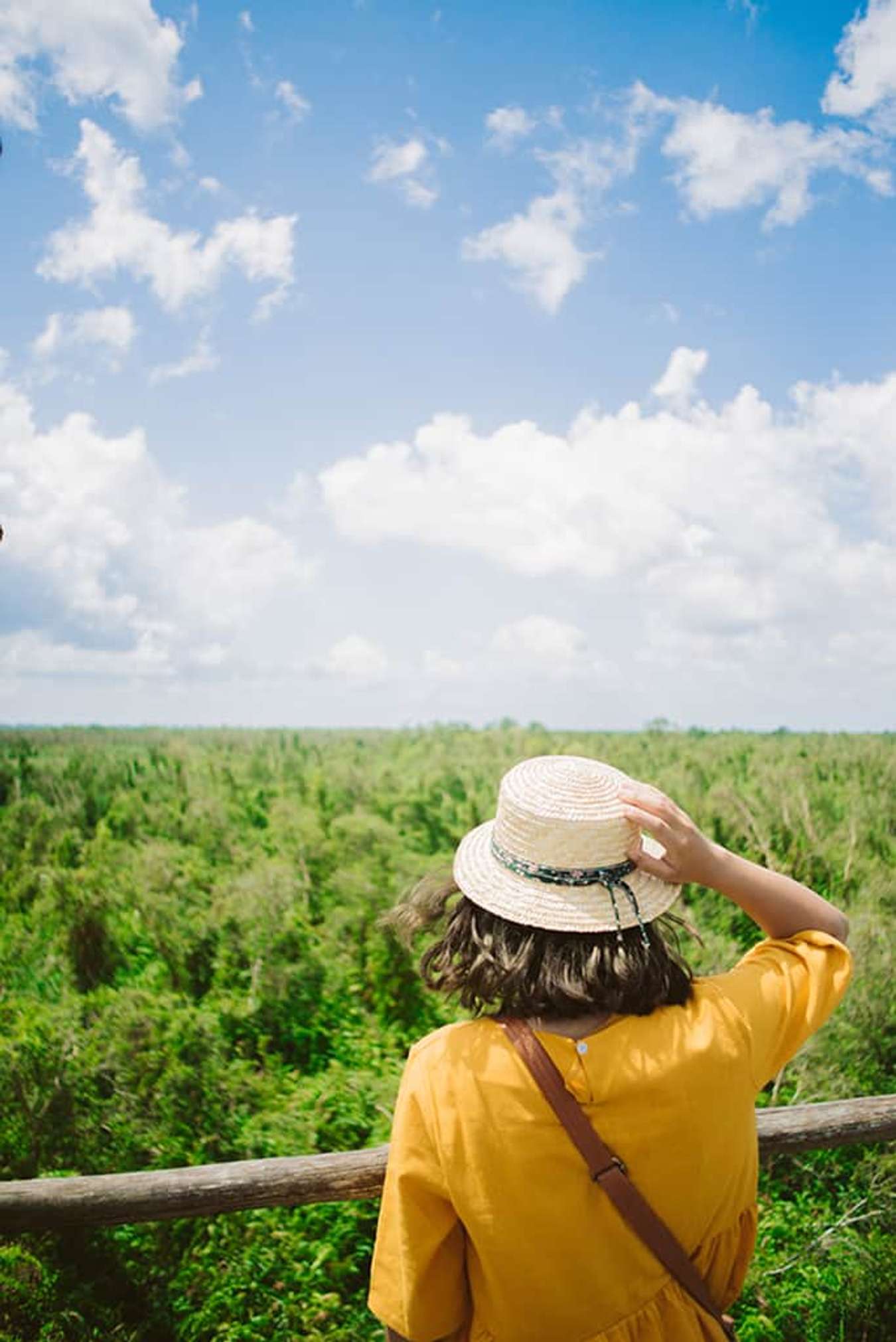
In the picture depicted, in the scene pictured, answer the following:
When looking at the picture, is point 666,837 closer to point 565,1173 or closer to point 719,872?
point 719,872

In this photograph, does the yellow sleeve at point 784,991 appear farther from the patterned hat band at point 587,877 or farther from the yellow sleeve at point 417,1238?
the yellow sleeve at point 417,1238

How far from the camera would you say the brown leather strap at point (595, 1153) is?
4.42ft

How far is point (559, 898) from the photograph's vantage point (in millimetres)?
1513

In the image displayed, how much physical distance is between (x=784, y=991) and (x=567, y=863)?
1.66 ft

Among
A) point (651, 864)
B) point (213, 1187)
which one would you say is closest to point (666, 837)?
Answer: point (651, 864)

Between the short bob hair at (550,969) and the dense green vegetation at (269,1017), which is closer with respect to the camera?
the short bob hair at (550,969)

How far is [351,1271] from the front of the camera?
459 cm

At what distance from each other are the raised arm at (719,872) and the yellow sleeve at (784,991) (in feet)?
0.17

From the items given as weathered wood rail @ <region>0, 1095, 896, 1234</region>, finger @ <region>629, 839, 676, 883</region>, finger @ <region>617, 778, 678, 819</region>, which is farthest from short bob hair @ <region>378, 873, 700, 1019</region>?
weathered wood rail @ <region>0, 1095, 896, 1234</region>

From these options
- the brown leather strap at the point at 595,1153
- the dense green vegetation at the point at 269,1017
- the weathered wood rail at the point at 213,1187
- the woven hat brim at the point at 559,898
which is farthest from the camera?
the dense green vegetation at the point at 269,1017

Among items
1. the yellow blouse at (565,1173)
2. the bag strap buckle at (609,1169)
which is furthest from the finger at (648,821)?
the bag strap buckle at (609,1169)

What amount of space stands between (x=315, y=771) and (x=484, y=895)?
43.1 feet

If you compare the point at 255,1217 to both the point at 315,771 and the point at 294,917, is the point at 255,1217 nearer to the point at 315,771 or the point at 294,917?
the point at 294,917

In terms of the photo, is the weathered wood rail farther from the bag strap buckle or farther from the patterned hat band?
the patterned hat band
